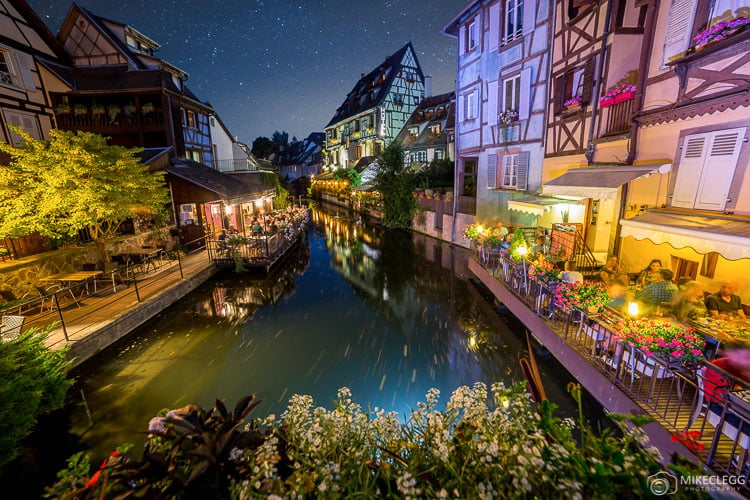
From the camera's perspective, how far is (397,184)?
976 inches

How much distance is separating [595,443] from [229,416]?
3.08 metres

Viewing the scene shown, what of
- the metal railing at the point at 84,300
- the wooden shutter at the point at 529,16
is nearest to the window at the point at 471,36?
the wooden shutter at the point at 529,16

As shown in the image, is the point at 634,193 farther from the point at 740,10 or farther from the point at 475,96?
the point at 475,96

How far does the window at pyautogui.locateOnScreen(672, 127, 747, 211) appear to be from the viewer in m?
6.35

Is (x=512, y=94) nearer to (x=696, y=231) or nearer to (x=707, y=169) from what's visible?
(x=707, y=169)

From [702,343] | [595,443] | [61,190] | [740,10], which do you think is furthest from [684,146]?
[61,190]

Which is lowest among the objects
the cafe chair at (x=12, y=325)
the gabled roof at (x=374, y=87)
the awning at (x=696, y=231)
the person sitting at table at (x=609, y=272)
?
the cafe chair at (x=12, y=325)

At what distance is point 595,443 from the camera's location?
7.28ft

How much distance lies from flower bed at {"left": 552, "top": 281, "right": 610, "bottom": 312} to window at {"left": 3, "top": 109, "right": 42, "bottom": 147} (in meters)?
22.2

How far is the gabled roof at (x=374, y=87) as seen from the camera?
38.7 metres

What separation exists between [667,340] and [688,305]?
1589 millimetres

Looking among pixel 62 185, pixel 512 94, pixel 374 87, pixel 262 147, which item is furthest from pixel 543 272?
pixel 262 147

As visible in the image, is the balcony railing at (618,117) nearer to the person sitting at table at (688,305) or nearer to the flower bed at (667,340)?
the person sitting at table at (688,305)

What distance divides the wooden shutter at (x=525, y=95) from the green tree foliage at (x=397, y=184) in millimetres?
10723
